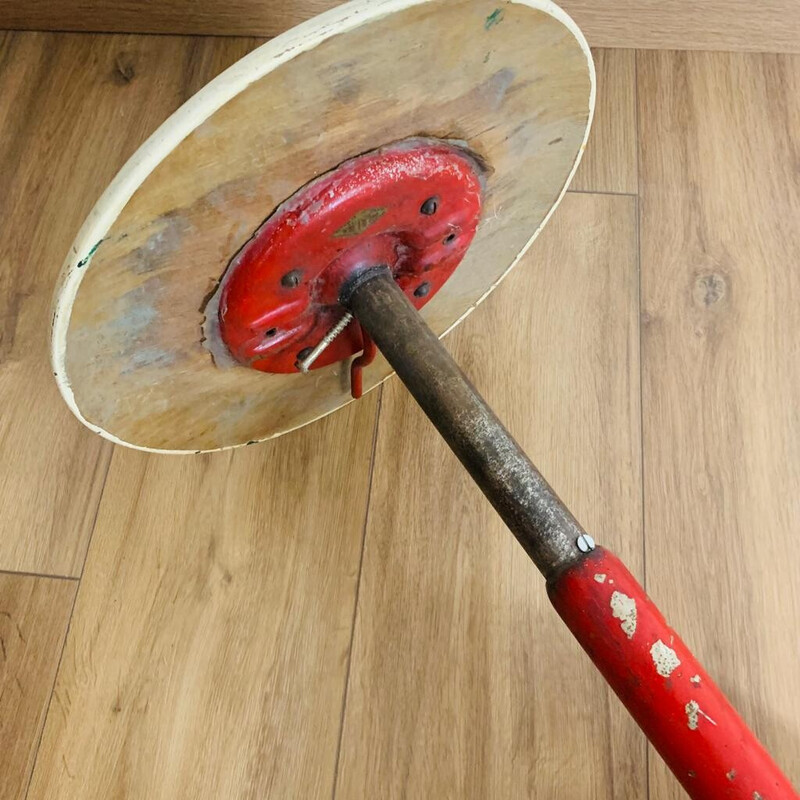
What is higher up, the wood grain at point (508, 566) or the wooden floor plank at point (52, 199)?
the wooden floor plank at point (52, 199)

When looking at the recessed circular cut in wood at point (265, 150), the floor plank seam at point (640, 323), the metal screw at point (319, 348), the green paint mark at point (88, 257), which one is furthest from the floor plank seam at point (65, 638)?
the floor plank seam at point (640, 323)

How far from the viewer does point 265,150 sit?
548mm

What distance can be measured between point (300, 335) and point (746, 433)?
51 centimetres

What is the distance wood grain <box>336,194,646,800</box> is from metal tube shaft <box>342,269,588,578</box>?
293mm

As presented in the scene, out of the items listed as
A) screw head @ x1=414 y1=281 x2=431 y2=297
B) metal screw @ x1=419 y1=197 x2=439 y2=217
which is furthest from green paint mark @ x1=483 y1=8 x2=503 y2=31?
screw head @ x1=414 y1=281 x2=431 y2=297

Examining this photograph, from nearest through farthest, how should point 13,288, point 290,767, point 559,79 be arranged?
point 559,79 < point 290,767 < point 13,288

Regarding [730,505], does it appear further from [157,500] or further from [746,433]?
[157,500]

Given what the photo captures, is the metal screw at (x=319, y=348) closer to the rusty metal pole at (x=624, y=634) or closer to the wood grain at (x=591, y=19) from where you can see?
the rusty metal pole at (x=624, y=634)

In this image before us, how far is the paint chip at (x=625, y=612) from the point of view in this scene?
53 cm

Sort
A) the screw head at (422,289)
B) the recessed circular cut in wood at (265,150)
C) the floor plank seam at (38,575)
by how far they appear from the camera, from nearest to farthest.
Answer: the recessed circular cut in wood at (265,150) → the screw head at (422,289) → the floor plank seam at (38,575)

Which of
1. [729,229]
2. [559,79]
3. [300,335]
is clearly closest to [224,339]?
[300,335]

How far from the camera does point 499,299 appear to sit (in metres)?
1.03

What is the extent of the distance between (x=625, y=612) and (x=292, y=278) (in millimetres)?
321

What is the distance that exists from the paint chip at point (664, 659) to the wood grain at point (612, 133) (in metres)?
0.69
